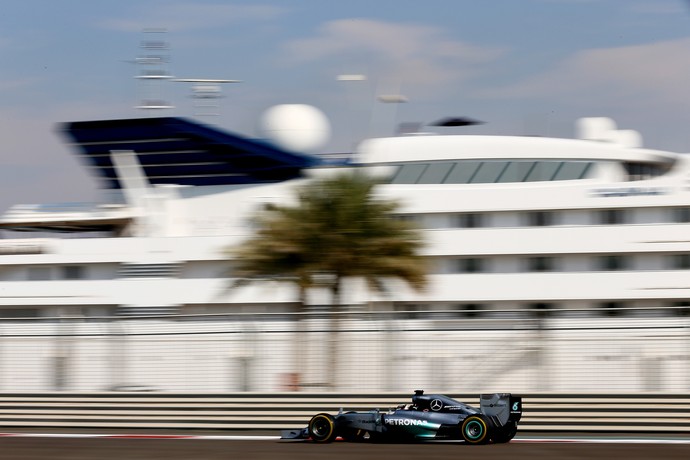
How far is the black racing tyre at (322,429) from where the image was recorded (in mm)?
14555

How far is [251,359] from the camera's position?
17.5m

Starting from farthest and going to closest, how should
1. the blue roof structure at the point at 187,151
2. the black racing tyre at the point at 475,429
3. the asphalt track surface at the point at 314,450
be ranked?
the blue roof structure at the point at 187,151 < the black racing tyre at the point at 475,429 < the asphalt track surface at the point at 314,450

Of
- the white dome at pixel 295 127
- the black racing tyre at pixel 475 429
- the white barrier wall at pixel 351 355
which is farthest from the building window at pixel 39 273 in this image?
the black racing tyre at pixel 475 429

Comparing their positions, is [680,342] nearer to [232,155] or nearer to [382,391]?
[382,391]

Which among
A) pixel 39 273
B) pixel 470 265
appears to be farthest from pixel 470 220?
pixel 39 273

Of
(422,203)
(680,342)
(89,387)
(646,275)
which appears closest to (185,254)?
(422,203)

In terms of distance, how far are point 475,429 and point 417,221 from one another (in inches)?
823

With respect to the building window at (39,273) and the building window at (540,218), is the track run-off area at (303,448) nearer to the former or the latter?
the building window at (540,218)

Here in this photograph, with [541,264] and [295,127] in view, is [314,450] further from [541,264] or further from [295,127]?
[295,127]

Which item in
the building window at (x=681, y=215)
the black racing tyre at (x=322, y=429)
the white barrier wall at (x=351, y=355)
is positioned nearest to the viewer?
the black racing tyre at (x=322, y=429)

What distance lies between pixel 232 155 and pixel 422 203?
22.5ft

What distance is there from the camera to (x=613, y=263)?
3362 cm

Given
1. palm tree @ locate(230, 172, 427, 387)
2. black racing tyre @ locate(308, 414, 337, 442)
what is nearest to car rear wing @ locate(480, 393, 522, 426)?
black racing tyre @ locate(308, 414, 337, 442)

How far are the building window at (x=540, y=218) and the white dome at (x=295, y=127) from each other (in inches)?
340
